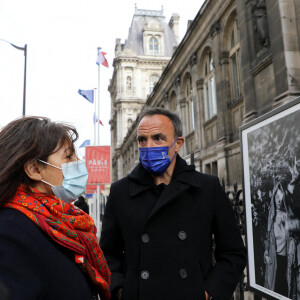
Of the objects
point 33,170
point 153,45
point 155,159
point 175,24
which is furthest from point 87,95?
point 175,24

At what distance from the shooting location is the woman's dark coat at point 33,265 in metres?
1.34

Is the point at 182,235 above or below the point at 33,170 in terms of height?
below

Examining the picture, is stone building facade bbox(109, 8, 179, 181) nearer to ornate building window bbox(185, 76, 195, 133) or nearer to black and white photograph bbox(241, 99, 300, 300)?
ornate building window bbox(185, 76, 195, 133)

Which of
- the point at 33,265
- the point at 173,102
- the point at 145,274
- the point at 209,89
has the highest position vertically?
the point at 173,102

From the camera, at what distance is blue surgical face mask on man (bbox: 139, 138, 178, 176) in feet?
8.72

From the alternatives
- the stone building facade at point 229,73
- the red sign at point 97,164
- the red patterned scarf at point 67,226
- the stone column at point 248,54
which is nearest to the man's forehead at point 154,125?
the red patterned scarf at point 67,226

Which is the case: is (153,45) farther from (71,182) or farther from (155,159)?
(71,182)

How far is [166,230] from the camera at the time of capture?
2.44 meters

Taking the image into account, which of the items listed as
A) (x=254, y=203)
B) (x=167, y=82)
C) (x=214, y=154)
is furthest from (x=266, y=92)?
(x=167, y=82)

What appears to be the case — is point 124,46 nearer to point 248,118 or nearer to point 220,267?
point 248,118

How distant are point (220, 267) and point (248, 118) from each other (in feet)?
26.8

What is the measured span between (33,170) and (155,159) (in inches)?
43.9

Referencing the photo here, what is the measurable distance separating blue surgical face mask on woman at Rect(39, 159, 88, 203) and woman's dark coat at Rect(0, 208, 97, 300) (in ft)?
1.47

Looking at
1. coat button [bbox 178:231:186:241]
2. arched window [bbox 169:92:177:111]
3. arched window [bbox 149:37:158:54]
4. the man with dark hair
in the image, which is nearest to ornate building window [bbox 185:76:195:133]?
arched window [bbox 169:92:177:111]
